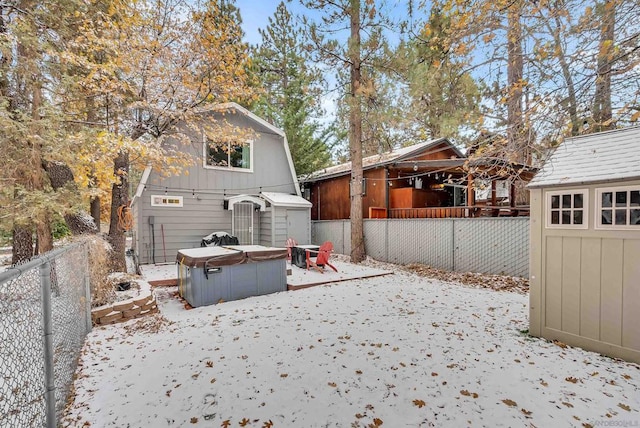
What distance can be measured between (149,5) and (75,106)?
2.94 meters

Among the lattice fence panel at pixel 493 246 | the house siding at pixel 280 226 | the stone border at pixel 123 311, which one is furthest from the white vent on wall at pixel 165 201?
the lattice fence panel at pixel 493 246

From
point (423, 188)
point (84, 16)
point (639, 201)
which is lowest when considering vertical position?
point (639, 201)

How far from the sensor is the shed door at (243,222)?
1088 cm

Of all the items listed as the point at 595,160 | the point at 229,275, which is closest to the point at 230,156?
the point at 229,275

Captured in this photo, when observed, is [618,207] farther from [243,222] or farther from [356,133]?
[243,222]

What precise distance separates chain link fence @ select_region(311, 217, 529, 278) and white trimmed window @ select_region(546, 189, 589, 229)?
380cm

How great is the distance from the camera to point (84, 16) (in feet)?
19.1

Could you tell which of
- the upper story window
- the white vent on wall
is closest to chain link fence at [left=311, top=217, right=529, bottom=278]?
the upper story window

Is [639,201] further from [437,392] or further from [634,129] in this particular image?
[437,392]

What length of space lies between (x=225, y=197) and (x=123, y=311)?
6420 millimetres

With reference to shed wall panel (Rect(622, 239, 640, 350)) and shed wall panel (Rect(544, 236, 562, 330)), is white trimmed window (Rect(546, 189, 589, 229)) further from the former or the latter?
shed wall panel (Rect(622, 239, 640, 350))

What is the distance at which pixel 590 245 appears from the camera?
340cm

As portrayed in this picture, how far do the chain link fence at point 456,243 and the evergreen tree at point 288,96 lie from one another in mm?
6006

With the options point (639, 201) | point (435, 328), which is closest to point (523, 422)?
point (435, 328)
